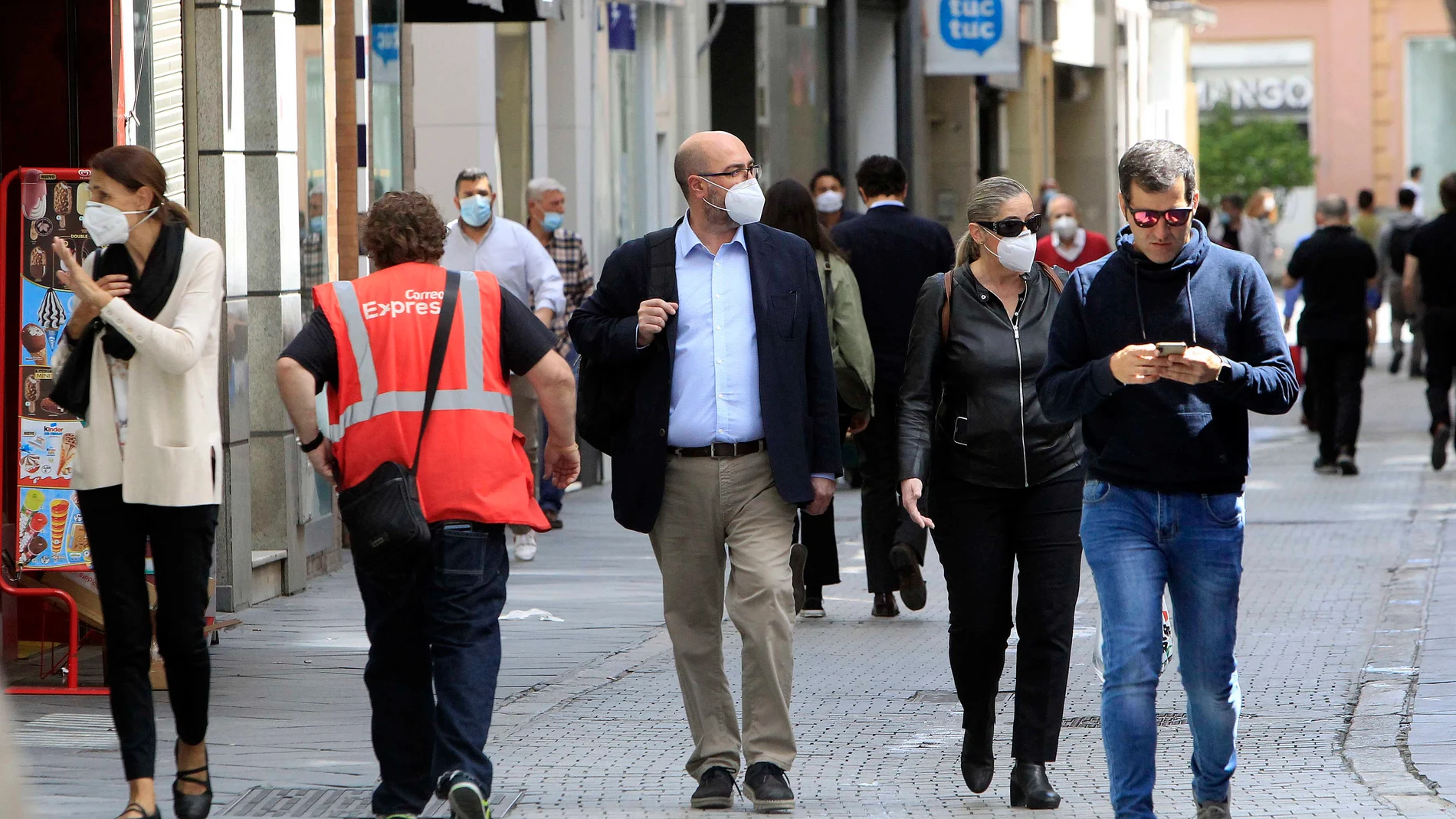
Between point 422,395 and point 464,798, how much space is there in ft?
3.51

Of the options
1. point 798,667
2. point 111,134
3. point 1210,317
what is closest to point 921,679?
point 798,667

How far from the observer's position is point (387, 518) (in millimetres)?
5754

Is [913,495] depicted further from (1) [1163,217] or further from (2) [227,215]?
(2) [227,215]

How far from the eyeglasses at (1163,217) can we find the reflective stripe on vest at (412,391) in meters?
1.80

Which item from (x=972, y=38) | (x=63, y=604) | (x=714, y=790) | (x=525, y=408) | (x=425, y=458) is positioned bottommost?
(x=714, y=790)

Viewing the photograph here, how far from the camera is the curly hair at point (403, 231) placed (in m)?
6.03

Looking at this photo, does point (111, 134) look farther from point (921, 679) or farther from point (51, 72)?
point (921, 679)

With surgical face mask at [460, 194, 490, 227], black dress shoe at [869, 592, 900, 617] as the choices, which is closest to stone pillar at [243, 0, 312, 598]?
surgical face mask at [460, 194, 490, 227]

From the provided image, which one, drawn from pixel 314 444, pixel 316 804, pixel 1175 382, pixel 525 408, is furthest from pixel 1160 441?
pixel 525 408

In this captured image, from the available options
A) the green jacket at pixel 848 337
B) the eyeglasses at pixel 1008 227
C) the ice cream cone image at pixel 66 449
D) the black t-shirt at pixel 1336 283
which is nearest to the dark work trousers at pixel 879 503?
the green jacket at pixel 848 337

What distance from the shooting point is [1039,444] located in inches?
251

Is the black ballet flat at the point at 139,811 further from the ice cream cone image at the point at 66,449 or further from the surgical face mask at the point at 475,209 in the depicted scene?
the surgical face mask at the point at 475,209

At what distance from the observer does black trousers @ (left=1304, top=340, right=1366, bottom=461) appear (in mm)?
15984

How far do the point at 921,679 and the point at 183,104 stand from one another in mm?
4173
